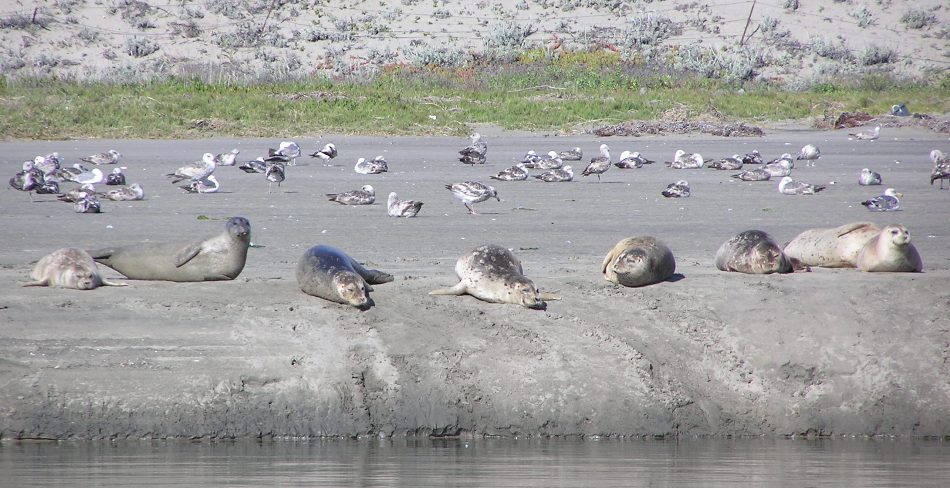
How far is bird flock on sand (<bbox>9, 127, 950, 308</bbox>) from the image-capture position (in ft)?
29.3

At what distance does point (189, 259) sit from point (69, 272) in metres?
0.81

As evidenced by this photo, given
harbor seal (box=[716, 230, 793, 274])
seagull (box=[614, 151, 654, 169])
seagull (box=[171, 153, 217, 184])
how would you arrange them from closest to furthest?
harbor seal (box=[716, 230, 793, 274]), seagull (box=[171, 153, 217, 184]), seagull (box=[614, 151, 654, 169])

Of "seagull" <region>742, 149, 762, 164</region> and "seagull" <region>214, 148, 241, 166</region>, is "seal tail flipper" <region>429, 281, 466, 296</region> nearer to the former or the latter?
"seagull" <region>214, 148, 241, 166</region>

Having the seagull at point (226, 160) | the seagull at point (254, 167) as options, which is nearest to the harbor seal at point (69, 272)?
the seagull at point (254, 167)

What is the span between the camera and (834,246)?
9.63 metres

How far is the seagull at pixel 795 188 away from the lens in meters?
15.6

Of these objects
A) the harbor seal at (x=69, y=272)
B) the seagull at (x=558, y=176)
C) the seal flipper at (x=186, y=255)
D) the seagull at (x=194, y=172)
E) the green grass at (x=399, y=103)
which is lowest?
the green grass at (x=399, y=103)

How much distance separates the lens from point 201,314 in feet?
25.5

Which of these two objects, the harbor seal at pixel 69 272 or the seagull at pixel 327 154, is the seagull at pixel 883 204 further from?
the harbor seal at pixel 69 272

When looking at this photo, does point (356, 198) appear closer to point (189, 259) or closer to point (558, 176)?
point (558, 176)

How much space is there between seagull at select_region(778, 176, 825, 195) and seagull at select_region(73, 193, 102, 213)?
8.47 m

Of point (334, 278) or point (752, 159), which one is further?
point (752, 159)

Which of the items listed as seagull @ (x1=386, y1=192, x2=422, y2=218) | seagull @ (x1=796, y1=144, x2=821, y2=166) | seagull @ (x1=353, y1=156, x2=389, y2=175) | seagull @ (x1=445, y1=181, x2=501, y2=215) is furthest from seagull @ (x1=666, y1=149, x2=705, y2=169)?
seagull @ (x1=386, y1=192, x2=422, y2=218)

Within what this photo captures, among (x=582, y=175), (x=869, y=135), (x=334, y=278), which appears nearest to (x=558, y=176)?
(x=582, y=175)
